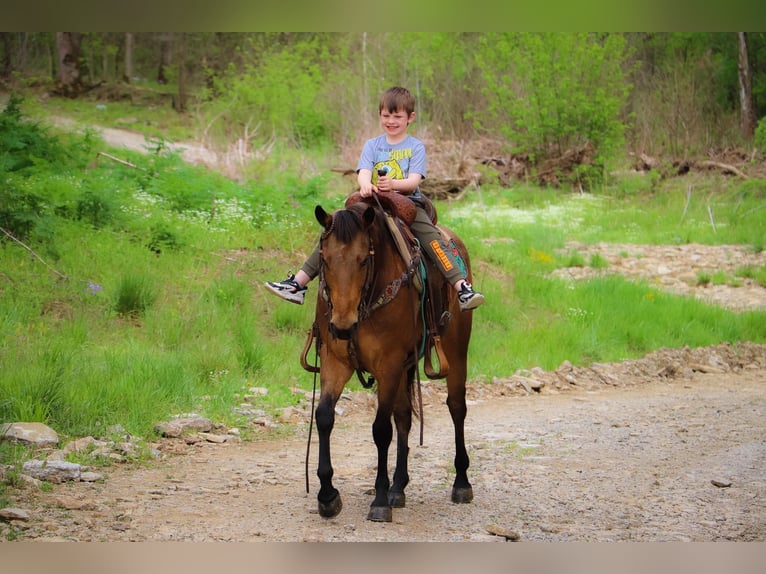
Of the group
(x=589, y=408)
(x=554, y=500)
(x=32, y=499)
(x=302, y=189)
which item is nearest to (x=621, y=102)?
(x=302, y=189)

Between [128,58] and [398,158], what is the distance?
17187 mm

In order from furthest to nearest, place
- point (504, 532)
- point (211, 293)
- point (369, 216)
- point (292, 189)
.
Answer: point (292, 189), point (211, 293), point (504, 532), point (369, 216)

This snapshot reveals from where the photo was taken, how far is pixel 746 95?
14719mm

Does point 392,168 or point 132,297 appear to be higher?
point 392,168

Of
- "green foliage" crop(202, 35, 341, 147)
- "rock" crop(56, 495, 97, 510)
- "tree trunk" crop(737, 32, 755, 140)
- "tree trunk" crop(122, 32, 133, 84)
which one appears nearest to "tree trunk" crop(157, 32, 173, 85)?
"tree trunk" crop(122, 32, 133, 84)

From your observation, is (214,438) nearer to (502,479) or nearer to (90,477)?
(90,477)

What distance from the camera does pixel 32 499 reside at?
4.52 meters

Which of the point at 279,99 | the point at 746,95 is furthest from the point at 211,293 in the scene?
the point at 746,95

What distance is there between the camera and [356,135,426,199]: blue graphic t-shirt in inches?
182

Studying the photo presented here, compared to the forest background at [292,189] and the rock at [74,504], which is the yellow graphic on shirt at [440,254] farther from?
the forest background at [292,189]

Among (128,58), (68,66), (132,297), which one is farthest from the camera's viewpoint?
(128,58)

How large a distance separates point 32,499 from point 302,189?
664 cm

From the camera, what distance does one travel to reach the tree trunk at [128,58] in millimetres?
19656

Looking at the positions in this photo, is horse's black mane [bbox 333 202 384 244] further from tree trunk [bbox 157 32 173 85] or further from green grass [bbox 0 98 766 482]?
tree trunk [bbox 157 32 173 85]
